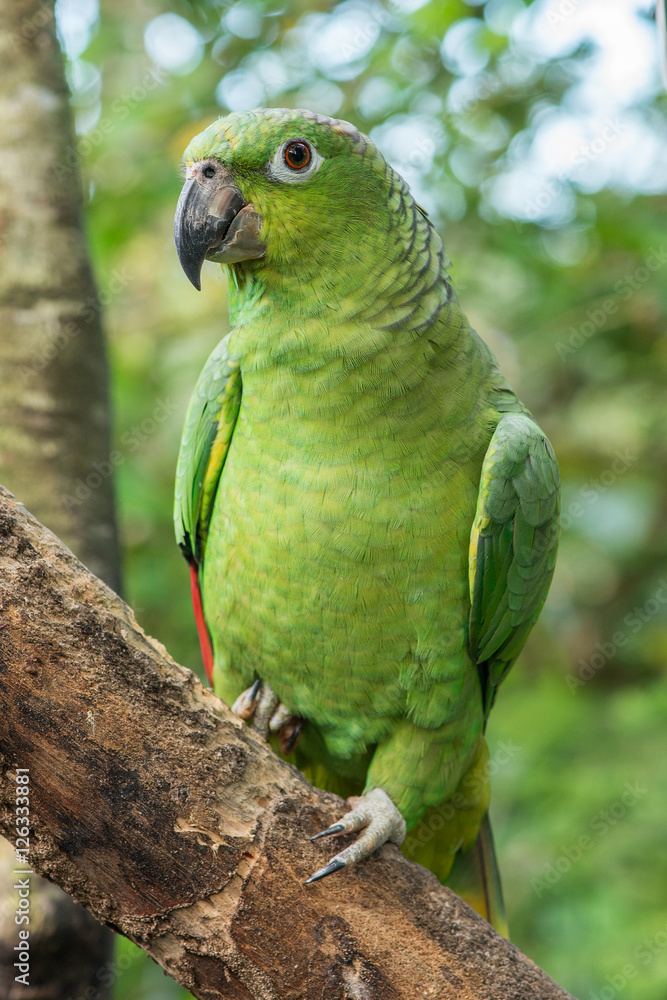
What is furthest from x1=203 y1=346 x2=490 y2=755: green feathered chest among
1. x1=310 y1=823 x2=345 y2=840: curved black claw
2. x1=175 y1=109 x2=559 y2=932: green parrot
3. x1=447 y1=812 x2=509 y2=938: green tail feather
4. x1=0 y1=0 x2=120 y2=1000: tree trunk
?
x1=447 y1=812 x2=509 y2=938: green tail feather

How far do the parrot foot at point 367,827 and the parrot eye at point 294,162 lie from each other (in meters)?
1.54

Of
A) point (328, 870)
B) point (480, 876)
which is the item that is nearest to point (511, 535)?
point (328, 870)

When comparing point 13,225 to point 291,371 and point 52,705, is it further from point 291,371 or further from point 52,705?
point 52,705

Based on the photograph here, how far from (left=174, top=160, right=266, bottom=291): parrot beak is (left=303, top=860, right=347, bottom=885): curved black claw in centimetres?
140

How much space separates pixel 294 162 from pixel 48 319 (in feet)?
3.36

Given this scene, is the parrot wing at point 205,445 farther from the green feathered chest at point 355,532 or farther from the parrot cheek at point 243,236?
the parrot cheek at point 243,236

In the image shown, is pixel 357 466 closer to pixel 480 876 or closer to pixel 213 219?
pixel 213 219

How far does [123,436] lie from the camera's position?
406 cm

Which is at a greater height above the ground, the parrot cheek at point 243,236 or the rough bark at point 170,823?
the parrot cheek at point 243,236

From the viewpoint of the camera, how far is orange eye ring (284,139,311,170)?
1.94 meters

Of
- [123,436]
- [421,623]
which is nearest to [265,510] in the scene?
[421,623]

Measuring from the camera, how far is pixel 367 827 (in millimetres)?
1922

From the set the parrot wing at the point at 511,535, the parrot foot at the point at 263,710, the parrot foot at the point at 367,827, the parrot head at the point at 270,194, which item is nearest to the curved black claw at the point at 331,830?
the parrot foot at the point at 367,827

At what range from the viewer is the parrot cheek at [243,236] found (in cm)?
195
